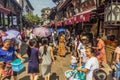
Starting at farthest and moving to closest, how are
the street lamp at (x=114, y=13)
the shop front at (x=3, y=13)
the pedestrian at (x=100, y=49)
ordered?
the shop front at (x=3, y=13) → the pedestrian at (x=100, y=49) → the street lamp at (x=114, y=13)

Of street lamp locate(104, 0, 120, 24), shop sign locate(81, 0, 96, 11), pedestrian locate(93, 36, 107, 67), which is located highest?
shop sign locate(81, 0, 96, 11)

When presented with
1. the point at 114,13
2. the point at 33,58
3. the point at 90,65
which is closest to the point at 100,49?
the point at 114,13

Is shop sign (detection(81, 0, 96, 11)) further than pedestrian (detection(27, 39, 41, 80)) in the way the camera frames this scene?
Yes

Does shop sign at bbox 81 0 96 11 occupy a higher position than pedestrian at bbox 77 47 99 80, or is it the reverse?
shop sign at bbox 81 0 96 11

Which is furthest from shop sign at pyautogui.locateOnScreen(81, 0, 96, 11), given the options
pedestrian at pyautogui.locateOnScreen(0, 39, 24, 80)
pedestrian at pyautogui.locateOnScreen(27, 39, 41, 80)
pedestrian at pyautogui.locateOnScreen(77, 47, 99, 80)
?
pedestrian at pyautogui.locateOnScreen(77, 47, 99, 80)

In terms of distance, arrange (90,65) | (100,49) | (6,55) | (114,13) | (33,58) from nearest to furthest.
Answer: (90,65)
(6,55)
(33,58)
(114,13)
(100,49)

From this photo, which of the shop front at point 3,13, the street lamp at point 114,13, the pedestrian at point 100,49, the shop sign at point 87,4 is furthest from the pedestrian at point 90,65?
the shop sign at point 87,4

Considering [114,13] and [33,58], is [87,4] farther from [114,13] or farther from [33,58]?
[33,58]

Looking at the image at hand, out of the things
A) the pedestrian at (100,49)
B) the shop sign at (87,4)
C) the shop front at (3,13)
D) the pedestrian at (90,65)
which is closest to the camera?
the pedestrian at (90,65)

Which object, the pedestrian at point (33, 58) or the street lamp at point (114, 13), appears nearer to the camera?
the pedestrian at point (33, 58)

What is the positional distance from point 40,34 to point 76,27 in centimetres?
1263

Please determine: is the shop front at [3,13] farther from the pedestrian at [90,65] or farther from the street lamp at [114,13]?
the pedestrian at [90,65]

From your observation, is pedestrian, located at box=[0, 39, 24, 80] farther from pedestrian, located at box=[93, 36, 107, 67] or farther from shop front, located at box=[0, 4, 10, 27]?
shop front, located at box=[0, 4, 10, 27]

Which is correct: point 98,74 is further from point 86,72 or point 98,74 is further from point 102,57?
point 102,57
